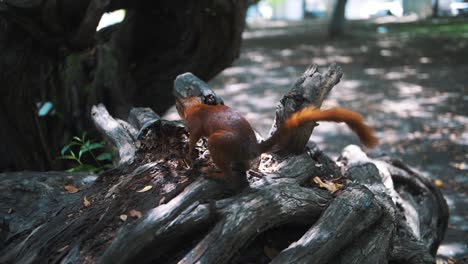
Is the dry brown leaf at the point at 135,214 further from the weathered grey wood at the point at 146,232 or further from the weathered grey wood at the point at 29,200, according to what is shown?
the weathered grey wood at the point at 29,200

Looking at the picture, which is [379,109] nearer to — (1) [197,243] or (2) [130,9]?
(2) [130,9]

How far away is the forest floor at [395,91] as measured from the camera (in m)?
5.56

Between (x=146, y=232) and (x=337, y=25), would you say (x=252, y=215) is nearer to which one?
(x=146, y=232)

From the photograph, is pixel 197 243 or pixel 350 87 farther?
pixel 350 87

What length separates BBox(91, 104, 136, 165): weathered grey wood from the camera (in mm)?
2851

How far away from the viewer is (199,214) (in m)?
2.09

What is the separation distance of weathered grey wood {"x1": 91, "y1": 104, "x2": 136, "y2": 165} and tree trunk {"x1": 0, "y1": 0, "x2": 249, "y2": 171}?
710mm

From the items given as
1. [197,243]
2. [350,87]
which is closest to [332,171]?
[197,243]

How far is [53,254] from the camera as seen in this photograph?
2.12 m

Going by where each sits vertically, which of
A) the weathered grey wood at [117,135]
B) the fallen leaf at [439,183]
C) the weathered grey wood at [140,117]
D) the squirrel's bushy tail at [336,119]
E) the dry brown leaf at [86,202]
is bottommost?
the fallen leaf at [439,183]

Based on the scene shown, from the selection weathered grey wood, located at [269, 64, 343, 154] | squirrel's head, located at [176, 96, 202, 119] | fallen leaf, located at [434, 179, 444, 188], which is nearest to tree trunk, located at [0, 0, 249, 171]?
squirrel's head, located at [176, 96, 202, 119]

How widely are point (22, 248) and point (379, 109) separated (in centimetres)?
663

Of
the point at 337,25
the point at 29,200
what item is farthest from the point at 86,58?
the point at 337,25

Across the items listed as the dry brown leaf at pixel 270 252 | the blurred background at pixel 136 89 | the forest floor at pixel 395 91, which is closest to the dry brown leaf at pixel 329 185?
the dry brown leaf at pixel 270 252
